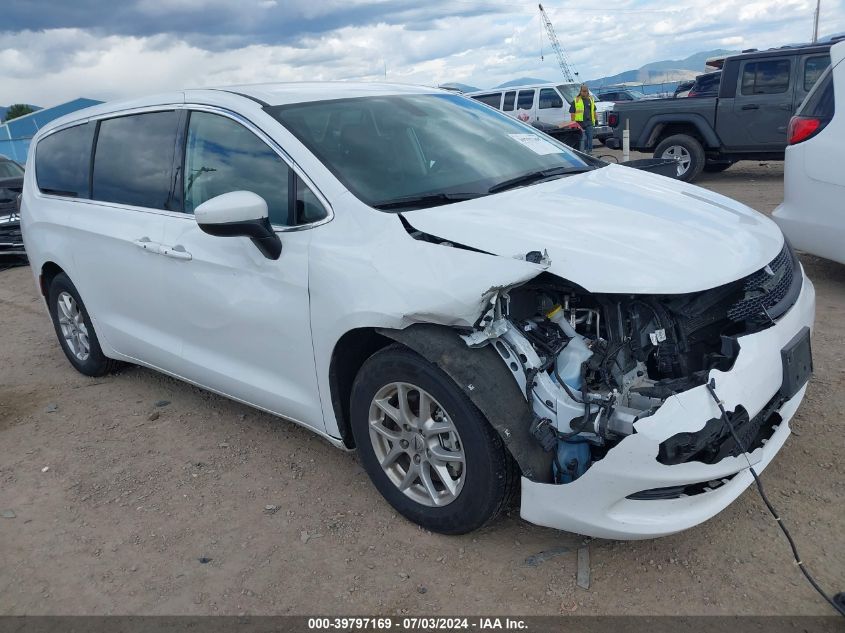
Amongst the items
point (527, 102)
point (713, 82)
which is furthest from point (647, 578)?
point (527, 102)

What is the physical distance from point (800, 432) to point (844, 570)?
1022 mm

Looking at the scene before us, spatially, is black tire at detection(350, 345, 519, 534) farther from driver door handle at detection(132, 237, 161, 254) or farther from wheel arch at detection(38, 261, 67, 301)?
wheel arch at detection(38, 261, 67, 301)

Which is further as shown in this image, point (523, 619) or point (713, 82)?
point (713, 82)

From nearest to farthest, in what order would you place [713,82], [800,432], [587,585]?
1. [587,585]
2. [800,432]
3. [713,82]

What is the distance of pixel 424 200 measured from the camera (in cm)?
307

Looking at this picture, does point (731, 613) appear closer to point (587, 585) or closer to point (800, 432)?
point (587, 585)

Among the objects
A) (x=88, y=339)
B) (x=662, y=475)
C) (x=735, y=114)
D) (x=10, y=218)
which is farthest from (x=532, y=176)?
(x=10, y=218)

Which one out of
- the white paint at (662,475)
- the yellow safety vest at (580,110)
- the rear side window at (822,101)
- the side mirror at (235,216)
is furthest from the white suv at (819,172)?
the yellow safety vest at (580,110)

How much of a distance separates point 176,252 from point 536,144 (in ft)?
6.43

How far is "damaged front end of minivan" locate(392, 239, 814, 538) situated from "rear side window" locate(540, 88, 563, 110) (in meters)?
16.7

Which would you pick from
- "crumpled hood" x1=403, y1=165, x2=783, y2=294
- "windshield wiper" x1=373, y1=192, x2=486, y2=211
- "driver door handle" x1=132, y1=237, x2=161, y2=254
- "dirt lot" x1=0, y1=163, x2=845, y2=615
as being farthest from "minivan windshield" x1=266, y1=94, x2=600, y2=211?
"dirt lot" x1=0, y1=163, x2=845, y2=615

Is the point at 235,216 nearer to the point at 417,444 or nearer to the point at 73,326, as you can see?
the point at 417,444

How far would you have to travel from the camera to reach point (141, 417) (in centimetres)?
442

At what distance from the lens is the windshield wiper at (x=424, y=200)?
300 centimetres
